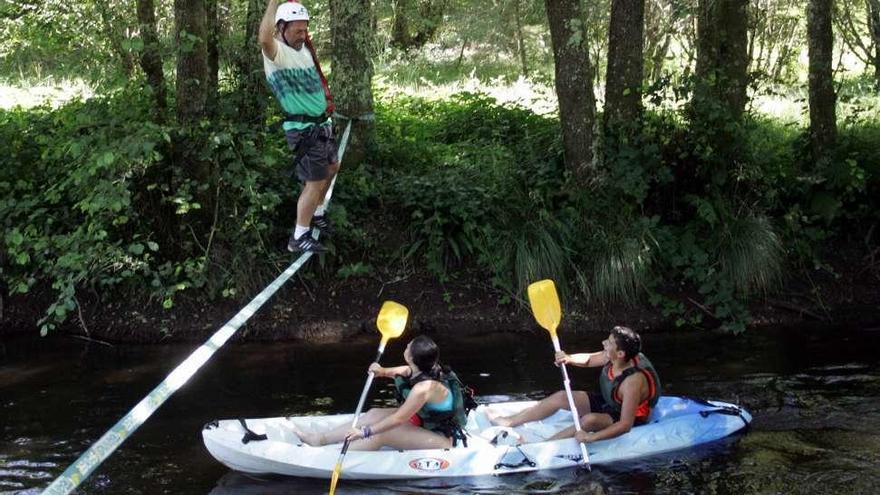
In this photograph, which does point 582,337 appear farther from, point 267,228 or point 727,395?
point 267,228

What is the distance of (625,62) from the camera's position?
28.5ft

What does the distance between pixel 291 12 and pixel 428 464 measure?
111 inches

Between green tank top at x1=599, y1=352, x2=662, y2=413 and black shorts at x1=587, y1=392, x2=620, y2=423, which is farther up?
green tank top at x1=599, y1=352, x2=662, y2=413

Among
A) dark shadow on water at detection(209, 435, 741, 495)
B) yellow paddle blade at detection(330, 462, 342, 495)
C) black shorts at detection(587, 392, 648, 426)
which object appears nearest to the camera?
yellow paddle blade at detection(330, 462, 342, 495)

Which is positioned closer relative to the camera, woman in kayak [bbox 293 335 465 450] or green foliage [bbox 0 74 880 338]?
woman in kayak [bbox 293 335 465 450]

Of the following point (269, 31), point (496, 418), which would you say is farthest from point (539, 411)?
point (269, 31)

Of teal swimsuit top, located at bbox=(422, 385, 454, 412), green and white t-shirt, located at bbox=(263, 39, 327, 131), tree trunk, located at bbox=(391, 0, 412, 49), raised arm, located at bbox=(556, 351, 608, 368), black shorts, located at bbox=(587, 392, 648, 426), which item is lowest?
black shorts, located at bbox=(587, 392, 648, 426)

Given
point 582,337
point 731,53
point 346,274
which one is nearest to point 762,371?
point 582,337

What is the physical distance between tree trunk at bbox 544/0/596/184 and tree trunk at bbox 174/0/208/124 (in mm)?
3037

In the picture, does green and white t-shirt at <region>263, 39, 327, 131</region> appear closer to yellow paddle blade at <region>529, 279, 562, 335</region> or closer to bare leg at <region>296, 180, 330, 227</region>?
bare leg at <region>296, 180, 330, 227</region>

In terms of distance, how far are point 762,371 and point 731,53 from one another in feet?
10.4

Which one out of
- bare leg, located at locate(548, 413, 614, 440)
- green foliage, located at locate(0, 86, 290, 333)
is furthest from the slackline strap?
green foliage, located at locate(0, 86, 290, 333)

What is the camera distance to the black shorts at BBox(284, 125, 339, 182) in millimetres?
6215

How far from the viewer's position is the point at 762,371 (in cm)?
748
